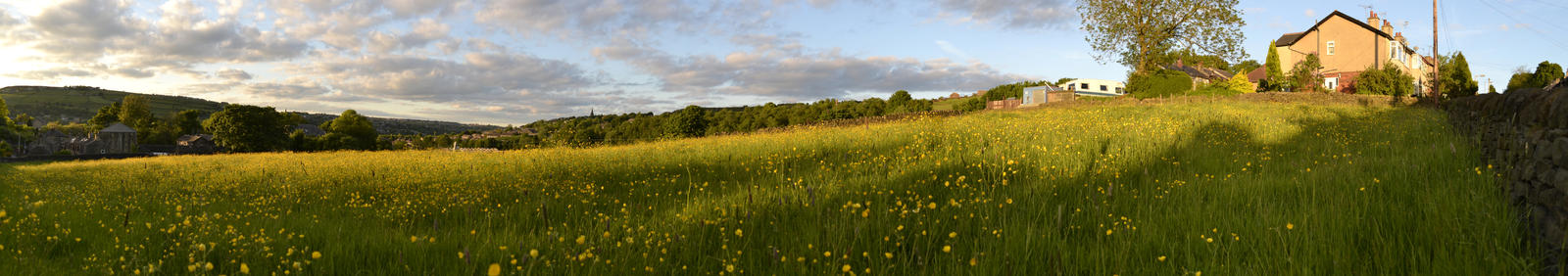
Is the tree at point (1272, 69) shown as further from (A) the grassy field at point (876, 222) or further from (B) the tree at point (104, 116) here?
(B) the tree at point (104, 116)

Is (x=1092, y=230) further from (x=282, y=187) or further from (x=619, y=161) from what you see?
(x=282, y=187)

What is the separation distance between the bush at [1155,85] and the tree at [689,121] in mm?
50802

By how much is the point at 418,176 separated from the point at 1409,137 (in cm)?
1592

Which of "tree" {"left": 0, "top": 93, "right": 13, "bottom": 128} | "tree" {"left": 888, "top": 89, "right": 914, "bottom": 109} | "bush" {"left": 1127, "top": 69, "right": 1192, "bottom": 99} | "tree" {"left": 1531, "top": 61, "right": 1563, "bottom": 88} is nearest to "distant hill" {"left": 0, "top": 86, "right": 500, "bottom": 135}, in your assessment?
"tree" {"left": 0, "top": 93, "right": 13, "bottom": 128}

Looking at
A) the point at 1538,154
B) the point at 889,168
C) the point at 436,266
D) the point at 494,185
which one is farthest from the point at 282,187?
the point at 1538,154

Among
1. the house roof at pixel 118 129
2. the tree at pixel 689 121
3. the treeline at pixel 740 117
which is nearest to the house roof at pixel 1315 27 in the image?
the treeline at pixel 740 117

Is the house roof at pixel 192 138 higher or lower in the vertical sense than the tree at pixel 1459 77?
lower

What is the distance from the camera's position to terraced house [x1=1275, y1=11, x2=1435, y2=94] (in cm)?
4750

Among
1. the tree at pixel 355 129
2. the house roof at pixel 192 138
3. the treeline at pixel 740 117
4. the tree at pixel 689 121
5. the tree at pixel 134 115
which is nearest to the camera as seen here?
the treeline at pixel 740 117

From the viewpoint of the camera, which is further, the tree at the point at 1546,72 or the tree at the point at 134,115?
the tree at the point at 134,115

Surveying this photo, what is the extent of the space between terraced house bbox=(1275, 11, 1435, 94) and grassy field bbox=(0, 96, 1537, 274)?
54542 mm

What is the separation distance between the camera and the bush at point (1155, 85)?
1455 inches

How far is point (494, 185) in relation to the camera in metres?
7.52

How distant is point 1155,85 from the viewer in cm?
3731
